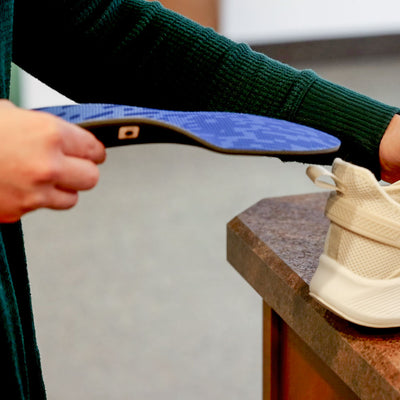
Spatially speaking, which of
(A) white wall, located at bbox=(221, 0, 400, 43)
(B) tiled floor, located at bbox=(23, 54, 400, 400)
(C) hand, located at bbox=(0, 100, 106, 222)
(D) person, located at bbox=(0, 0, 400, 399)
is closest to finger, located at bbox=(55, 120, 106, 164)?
(C) hand, located at bbox=(0, 100, 106, 222)

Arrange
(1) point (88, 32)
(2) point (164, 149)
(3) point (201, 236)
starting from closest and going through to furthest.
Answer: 1. (1) point (88, 32)
2. (3) point (201, 236)
3. (2) point (164, 149)

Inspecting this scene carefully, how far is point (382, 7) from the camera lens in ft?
13.4

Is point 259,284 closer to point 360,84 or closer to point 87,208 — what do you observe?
point 87,208

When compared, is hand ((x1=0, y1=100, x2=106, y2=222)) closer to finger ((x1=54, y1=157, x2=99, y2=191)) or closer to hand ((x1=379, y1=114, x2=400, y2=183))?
finger ((x1=54, y1=157, x2=99, y2=191))

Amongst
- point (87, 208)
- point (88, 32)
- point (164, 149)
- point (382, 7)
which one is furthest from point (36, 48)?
point (382, 7)

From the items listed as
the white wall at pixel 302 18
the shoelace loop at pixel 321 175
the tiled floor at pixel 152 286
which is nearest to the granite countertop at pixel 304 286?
the shoelace loop at pixel 321 175

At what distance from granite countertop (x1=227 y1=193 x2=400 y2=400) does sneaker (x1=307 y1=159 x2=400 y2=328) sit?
29mm

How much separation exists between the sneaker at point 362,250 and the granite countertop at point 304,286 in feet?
0.10

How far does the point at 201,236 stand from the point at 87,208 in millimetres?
450

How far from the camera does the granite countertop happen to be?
2.03ft

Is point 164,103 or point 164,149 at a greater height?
point 164,103

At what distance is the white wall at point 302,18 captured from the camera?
153 inches

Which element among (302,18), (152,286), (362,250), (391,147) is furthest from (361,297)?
(302,18)

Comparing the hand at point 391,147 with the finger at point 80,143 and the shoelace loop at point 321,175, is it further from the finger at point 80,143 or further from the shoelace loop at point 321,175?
the finger at point 80,143
